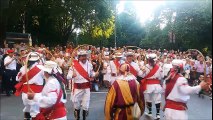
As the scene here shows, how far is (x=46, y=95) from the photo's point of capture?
798 cm

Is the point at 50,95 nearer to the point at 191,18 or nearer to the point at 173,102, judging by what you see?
the point at 173,102

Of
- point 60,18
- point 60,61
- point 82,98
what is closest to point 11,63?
point 60,61

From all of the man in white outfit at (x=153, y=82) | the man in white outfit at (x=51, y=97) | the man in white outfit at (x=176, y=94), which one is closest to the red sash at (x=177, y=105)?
the man in white outfit at (x=176, y=94)

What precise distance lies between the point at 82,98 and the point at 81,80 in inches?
18.8

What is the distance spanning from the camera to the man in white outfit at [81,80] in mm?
12156

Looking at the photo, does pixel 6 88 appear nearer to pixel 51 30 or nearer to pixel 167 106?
pixel 167 106

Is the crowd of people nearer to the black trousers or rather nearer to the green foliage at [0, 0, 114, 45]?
the black trousers

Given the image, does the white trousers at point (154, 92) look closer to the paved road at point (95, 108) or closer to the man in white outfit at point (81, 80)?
the paved road at point (95, 108)

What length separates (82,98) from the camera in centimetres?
1237

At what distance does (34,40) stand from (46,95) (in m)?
28.9

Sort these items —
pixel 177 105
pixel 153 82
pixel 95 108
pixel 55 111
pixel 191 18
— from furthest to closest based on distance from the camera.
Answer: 1. pixel 95 108
2. pixel 153 82
3. pixel 191 18
4. pixel 177 105
5. pixel 55 111

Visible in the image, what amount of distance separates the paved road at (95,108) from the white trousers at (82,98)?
31.6 inches

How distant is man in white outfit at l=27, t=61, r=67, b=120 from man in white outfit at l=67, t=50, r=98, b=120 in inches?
152

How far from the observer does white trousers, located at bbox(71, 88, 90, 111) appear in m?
12.2
